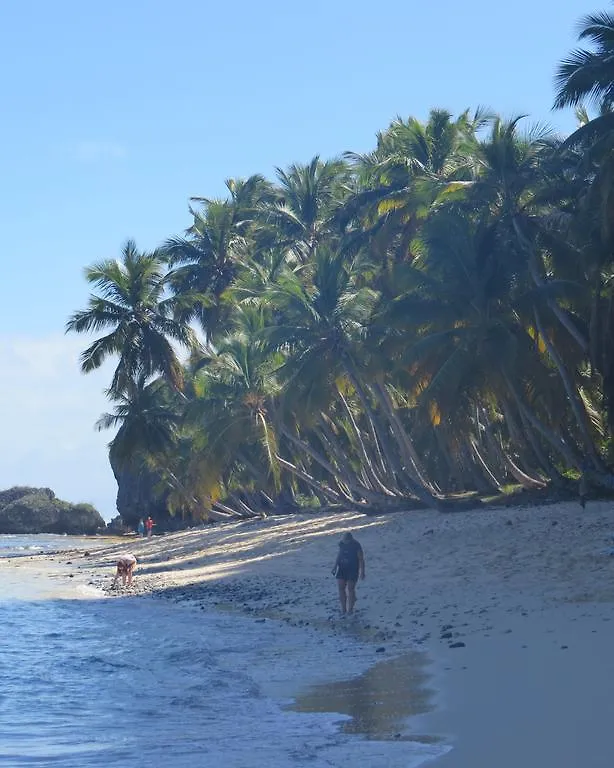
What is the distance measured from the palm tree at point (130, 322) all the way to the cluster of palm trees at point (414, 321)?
0.08m

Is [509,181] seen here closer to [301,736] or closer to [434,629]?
[434,629]

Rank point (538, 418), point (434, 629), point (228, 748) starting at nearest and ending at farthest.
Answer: point (228, 748)
point (434, 629)
point (538, 418)

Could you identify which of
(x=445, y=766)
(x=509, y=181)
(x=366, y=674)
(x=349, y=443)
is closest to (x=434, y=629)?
(x=366, y=674)

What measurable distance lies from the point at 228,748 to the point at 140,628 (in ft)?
32.6

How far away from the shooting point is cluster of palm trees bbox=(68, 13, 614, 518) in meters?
25.1

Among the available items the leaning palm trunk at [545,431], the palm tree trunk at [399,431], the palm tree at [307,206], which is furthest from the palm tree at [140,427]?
the leaning palm trunk at [545,431]

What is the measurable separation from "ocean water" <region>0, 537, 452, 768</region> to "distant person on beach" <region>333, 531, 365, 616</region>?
1.22 metres

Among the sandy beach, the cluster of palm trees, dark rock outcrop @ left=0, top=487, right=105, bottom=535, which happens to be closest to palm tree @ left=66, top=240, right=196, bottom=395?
the cluster of palm trees

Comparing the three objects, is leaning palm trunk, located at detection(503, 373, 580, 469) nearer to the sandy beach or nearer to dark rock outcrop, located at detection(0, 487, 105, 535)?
the sandy beach

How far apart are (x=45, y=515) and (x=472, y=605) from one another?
78.7 m

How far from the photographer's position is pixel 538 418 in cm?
2858

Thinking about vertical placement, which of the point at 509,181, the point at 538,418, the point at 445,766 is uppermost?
the point at 509,181

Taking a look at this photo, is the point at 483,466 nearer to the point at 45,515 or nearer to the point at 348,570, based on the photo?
the point at 348,570

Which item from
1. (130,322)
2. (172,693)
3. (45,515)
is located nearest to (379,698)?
(172,693)
